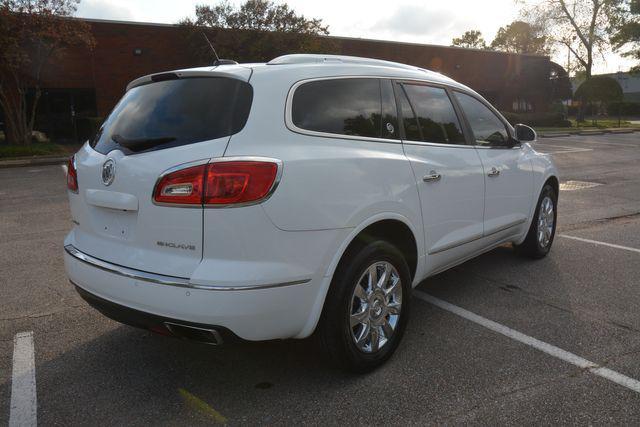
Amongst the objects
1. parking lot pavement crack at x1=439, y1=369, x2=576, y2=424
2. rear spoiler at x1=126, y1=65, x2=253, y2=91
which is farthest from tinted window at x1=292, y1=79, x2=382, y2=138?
parking lot pavement crack at x1=439, y1=369, x2=576, y2=424

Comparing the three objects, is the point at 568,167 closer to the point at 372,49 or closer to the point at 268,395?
the point at 268,395

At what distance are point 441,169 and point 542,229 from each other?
2.31 meters

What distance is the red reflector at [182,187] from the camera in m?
2.55

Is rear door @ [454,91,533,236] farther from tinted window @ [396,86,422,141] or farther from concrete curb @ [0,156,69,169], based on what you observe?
concrete curb @ [0,156,69,169]

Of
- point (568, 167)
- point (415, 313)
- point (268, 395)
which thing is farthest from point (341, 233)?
point (568, 167)

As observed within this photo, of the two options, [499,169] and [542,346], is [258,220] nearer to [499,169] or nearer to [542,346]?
[542,346]

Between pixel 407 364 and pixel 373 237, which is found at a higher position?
pixel 373 237

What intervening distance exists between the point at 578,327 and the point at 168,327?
2825 millimetres

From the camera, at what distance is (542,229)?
544cm

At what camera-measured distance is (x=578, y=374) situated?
124 inches

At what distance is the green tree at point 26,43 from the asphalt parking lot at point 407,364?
15358 mm

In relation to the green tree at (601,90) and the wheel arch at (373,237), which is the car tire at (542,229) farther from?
the green tree at (601,90)

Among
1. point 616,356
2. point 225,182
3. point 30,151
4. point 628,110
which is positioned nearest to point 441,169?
point 616,356

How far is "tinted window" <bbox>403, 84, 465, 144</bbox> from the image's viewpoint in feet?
12.2
